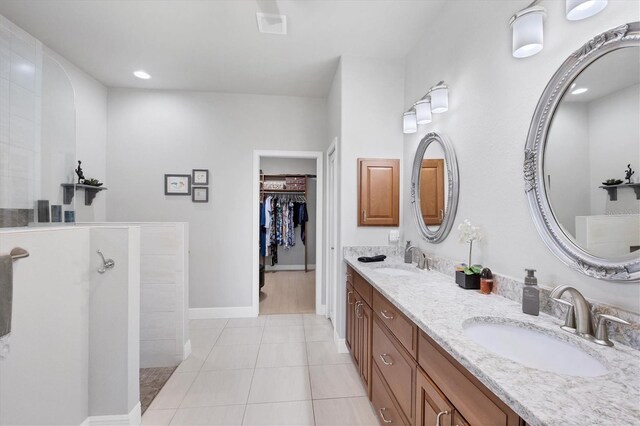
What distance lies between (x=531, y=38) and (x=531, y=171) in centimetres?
56

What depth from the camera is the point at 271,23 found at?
2219 mm

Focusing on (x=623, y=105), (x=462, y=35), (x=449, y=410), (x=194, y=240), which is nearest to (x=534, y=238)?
(x=623, y=105)

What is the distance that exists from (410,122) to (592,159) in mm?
1518

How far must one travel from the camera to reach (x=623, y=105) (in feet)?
3.08

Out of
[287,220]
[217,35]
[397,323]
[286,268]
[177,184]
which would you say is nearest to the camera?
[397,323]

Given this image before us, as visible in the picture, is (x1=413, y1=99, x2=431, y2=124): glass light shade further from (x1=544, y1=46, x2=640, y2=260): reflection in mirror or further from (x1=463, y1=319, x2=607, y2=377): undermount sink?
(x1=463, y1=319, x2=607, y2=377): undermount sink

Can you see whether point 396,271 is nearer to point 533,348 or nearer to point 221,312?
point 533,348

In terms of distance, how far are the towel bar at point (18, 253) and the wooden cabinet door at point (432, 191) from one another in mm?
2376

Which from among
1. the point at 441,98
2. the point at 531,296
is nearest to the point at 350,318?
the point at 531,296

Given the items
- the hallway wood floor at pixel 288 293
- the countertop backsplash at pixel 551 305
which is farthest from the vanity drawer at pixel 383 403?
the hallway wood floor at pixel 288 293

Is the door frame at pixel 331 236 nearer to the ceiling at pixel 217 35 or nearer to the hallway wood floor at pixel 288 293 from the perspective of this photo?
the hallway wood floor at pixel 288 293

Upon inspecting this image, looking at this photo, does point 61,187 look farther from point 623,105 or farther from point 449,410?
point 623,105

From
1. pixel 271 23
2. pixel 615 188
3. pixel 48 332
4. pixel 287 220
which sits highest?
pixel 271 23

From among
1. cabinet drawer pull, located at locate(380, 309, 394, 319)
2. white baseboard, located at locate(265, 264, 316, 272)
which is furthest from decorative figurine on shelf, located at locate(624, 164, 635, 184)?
Result: white baseboard, located at locate(265, 264, 316, 272)
